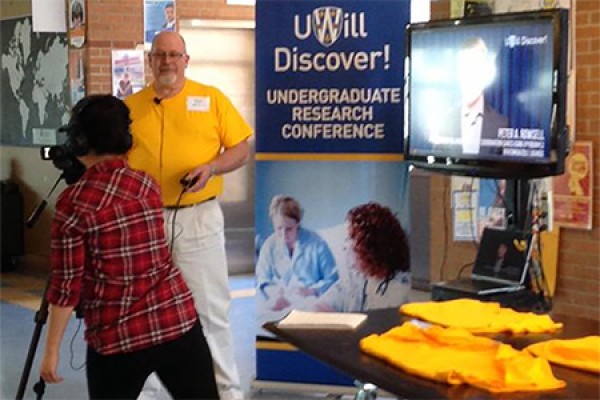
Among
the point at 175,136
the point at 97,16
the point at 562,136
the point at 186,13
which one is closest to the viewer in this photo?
the point at 562,136

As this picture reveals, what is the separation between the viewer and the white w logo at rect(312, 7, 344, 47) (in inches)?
165

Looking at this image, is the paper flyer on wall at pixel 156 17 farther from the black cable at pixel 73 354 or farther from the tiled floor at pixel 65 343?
the black cable at pixel 73 354

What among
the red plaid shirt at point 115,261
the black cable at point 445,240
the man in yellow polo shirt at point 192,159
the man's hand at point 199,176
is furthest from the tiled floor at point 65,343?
the red plaid shirt at point 115,261

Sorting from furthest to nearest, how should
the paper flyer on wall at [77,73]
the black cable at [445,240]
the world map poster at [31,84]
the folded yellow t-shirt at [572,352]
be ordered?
the world map poster at [31,84] < the paper flyer on wall at [77,73] < the black cable at [445,240] < the folded yellow t-shirt at [572,352]

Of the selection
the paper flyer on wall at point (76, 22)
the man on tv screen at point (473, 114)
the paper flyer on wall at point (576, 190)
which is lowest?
the paper flyer on wall at point (576, 190)

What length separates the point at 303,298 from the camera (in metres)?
4.33

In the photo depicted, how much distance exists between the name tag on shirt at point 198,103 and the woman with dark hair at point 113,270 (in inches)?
55.0

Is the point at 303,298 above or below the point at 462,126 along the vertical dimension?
below

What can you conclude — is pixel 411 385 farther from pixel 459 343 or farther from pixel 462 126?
pixel 462 126

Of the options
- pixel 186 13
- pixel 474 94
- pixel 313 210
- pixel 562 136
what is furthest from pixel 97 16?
pixel 562 136

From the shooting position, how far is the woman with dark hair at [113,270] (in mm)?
2453

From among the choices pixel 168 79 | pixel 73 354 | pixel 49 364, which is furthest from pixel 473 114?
pixel 73 354

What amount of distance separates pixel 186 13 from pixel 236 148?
12.4 feet

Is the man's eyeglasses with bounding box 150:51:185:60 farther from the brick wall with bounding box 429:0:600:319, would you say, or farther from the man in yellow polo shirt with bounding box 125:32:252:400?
the brick wall with bounding box 429:0:600:319
